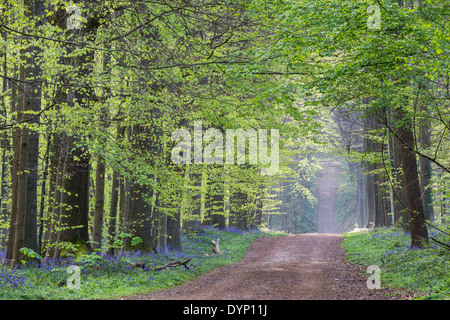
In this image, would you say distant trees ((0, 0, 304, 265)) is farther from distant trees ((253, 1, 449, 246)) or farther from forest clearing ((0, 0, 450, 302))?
distant trees ((253, 1, 449, 246))

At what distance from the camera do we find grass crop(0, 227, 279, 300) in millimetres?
6902

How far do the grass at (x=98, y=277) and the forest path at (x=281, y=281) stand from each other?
470 millimetres

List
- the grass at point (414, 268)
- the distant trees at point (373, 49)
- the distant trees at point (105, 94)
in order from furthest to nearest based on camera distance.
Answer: the distant trees at point (105, 94) → the distant trees at point (373, 49) → the grass at point (414, 268)

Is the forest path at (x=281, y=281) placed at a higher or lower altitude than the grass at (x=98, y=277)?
lower

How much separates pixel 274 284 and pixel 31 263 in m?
6.49

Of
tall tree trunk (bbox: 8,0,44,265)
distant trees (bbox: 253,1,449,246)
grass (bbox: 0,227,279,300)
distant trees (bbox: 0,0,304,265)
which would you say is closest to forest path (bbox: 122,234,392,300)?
grass (bbox: 0,227,279,300)

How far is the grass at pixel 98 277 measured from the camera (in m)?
6.90

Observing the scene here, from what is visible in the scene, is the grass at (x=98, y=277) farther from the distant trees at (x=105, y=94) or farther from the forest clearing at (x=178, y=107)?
the distant trees at (x=105, y=94)

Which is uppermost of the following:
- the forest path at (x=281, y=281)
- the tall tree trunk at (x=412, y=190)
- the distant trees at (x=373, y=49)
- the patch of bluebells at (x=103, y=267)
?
the distant trees at (x=373, y=49)

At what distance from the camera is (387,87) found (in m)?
8.20

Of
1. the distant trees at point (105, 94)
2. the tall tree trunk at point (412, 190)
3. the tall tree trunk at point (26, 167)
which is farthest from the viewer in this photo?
the tall tree trunk at point (412, 190)

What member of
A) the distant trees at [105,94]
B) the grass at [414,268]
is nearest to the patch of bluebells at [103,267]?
the distant trees at [105,94]

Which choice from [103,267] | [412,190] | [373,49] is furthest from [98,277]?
[412,190]
